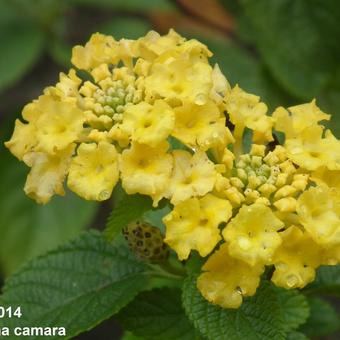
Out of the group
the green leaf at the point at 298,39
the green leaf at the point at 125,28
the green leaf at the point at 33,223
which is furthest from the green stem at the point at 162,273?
the green leaf at the point at 125,28

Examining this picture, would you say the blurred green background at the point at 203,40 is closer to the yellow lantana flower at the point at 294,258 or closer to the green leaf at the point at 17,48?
the green leaf at the point at 17,48

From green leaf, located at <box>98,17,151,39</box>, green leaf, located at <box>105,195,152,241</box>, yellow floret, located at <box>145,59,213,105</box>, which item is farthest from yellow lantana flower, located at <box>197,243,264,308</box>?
green leaf, located at <box>98,17,151,39</box>

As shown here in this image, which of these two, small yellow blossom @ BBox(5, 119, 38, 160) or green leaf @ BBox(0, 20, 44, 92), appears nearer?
small yellow blossom @ BBox(5, 119, 38, 160)

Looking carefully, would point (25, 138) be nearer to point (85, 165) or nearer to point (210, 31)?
point (85, 165)

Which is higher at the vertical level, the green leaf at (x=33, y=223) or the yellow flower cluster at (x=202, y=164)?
the yellow flower cluster at (x=202, y=164)

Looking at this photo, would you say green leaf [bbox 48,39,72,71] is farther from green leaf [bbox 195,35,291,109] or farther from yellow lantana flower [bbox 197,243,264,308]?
yellow lantana flower [bbox 197,243,264,308]

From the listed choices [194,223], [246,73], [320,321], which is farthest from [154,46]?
[246,73]

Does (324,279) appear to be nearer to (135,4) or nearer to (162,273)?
(162,273)
